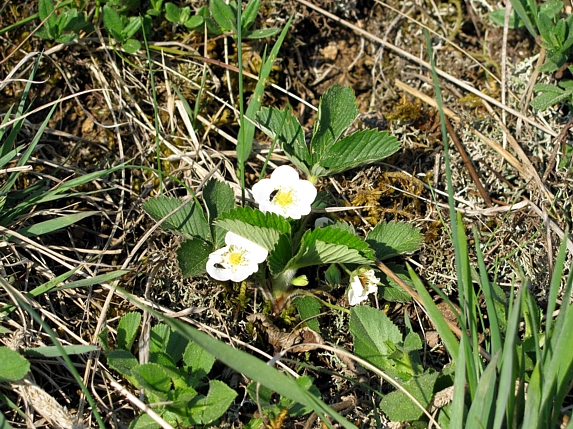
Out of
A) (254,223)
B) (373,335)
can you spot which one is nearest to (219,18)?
(254,223)

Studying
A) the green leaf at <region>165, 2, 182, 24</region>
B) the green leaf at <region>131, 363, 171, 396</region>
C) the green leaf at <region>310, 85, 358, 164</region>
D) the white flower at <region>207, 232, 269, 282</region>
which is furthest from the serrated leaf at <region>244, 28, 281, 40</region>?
the green leaf at <region>131, 363, 171, 396</region>

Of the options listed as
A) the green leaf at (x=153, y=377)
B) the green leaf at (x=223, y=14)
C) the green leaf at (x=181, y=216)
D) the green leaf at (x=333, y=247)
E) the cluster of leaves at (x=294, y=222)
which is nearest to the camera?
the green leaf at (x=153, y=377)

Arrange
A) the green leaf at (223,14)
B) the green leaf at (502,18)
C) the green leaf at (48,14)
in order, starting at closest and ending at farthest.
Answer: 1. the green leaf at (48,14)
2. the green leaf at (223,14)
3. the green leaf at (502,18)

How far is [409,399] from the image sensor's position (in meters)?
1.73

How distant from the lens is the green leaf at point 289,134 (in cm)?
208

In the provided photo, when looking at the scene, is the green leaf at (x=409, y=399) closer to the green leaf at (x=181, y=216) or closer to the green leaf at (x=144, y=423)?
the green leaf at (x=144, y=423)

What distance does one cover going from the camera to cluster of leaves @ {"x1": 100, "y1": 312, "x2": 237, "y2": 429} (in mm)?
1687

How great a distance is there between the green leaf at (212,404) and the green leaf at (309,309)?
1.29 ft

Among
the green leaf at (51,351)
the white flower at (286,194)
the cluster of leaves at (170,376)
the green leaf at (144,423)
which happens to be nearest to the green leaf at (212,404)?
the cluster of leaves at (170,376)

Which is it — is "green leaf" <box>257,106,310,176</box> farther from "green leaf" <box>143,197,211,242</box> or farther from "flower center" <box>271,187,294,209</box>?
"green leaf" <box>143,197,211,242</box>

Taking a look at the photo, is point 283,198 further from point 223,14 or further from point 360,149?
point 223,14

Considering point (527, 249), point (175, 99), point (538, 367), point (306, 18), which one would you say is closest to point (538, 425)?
point (538, 367)

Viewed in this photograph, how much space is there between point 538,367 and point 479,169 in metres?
1.21

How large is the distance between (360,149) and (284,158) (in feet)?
1.56
